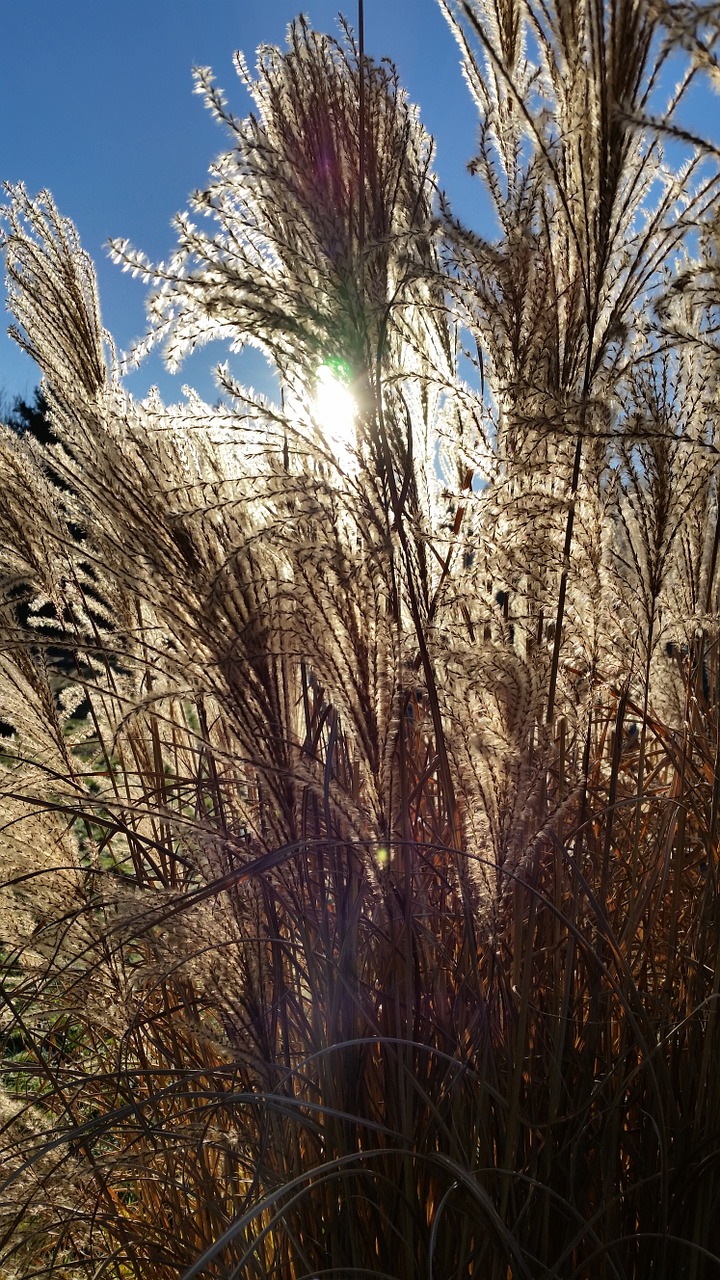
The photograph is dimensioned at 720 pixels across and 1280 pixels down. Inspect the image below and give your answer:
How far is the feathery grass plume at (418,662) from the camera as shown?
4.46 ft

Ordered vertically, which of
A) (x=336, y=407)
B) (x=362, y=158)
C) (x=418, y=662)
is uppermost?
(x=362, y=158)

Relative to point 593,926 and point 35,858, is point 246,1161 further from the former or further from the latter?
point 35,858

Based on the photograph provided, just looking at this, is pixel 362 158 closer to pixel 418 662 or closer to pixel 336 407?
pixel 336 407

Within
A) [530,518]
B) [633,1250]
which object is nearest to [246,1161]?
[633,1250]

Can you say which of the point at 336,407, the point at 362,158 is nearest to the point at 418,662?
the point at 336,407

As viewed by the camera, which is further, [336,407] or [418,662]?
[418,662]

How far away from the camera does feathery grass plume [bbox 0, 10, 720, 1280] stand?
1360mm

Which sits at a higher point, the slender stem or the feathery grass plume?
the slender stem

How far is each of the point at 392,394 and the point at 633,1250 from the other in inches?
60.1

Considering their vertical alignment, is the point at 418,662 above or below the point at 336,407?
below

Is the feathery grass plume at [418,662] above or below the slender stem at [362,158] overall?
below

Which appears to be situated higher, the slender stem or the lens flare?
the slender stem

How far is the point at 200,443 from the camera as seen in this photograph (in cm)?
176

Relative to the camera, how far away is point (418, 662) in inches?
62.4
